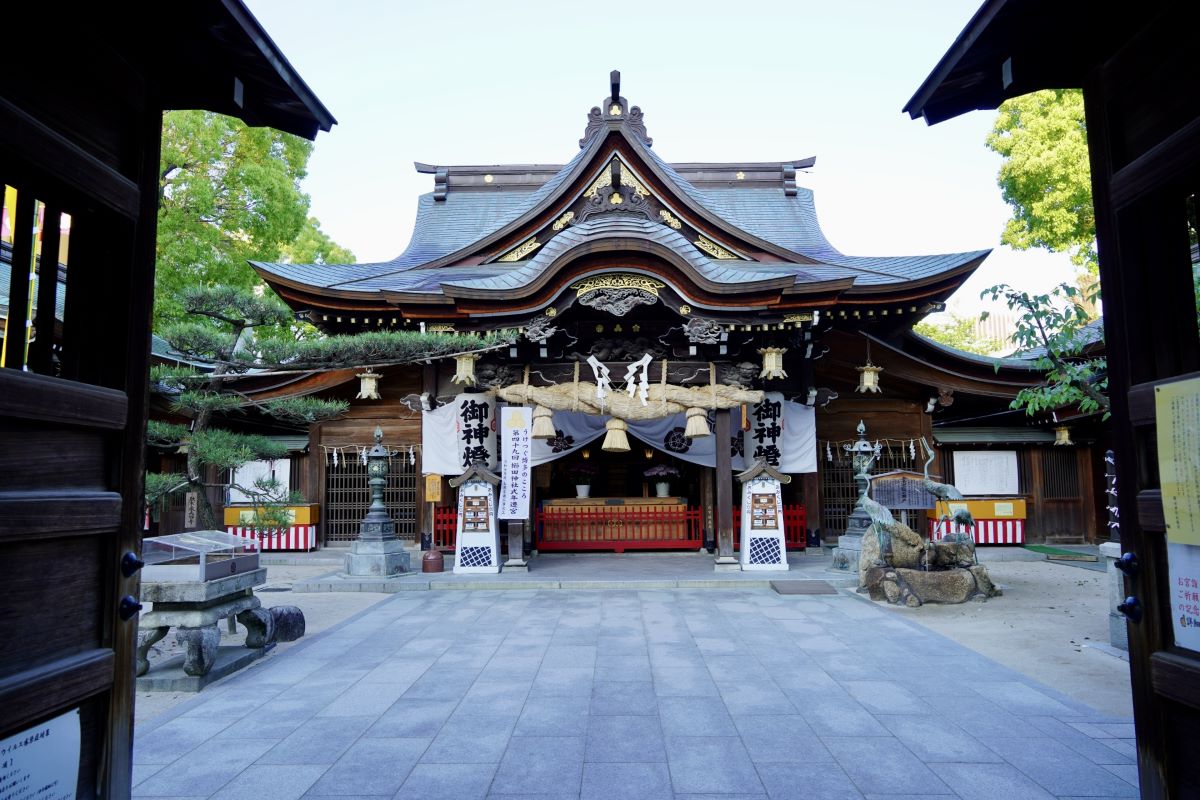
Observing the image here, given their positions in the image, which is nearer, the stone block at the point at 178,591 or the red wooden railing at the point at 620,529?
the stone block at the point at 178,591

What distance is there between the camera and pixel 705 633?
7113 mm

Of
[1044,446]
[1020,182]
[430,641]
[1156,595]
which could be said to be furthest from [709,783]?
[1020,182]

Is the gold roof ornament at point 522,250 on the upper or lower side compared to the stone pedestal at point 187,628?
upper

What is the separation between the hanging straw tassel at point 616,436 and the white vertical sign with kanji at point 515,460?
127 centimetres

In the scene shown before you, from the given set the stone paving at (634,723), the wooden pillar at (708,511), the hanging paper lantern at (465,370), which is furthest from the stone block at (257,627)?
the wooden pillar at (708,511)

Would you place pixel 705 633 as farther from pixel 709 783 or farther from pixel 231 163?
pixel 231 163

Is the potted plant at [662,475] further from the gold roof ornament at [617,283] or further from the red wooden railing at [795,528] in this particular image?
the gold roof ornament at [617,283]

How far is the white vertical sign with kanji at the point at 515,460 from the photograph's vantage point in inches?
436

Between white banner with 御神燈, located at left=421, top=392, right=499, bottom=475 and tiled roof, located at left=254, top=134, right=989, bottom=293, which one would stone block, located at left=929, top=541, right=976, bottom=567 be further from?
white banner with 御神燈, located at left=421, top=392, right=499, bottom=475

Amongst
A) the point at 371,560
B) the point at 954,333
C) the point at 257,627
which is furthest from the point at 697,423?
the point at 954,333

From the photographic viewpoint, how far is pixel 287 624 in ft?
22.6

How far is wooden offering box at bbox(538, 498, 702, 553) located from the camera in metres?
13.2

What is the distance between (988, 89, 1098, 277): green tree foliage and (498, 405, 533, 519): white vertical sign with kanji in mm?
12256

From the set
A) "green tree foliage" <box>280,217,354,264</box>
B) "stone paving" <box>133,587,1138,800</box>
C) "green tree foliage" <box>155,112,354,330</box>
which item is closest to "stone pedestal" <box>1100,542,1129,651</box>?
"stone paving" <box>133,587,1138,800</box>
